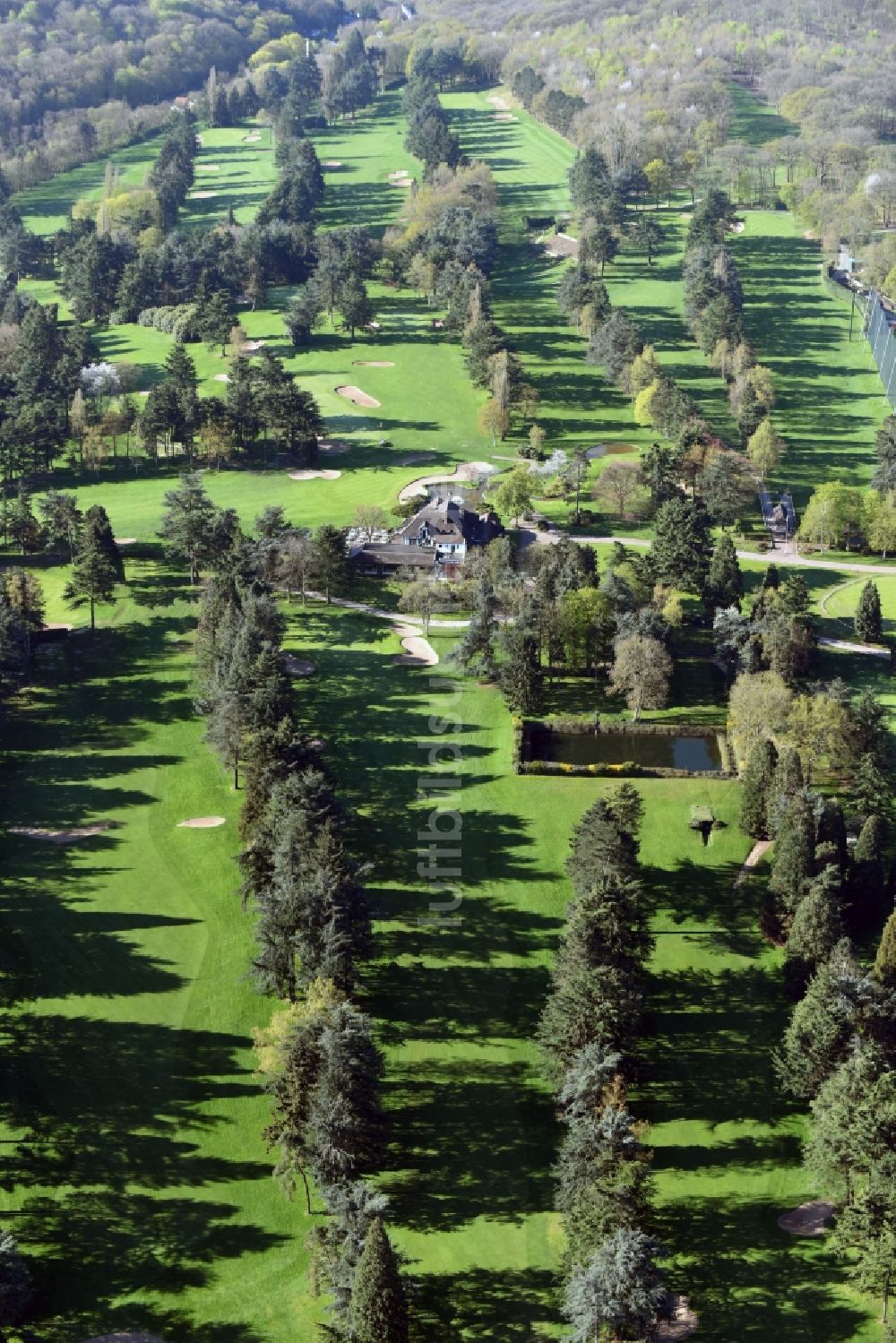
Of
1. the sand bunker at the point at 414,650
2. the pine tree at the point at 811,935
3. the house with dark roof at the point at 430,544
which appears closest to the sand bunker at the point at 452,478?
the house with dark roof at the point at 430,544

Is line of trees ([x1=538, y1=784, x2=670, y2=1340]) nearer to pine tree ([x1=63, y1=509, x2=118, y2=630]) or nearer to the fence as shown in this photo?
pine tree ([x1=63, y1=509, x2=118, y2=630])

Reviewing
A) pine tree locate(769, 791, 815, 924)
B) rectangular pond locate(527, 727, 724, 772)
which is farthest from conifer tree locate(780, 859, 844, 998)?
rectangular pond locate(527, 727, 724, 772)

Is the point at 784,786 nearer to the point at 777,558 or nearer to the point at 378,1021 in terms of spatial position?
the point at 378,1021

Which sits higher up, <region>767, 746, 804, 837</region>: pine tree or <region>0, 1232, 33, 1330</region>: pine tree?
<region>767, 746, 804, 837</region>: pine tree

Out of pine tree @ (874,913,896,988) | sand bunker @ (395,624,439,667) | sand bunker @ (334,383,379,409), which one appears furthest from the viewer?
sand bunker @ (334,383,379,409)

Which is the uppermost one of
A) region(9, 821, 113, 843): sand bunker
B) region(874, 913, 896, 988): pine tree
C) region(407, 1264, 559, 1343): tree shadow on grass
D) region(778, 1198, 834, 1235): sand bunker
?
region(9, 821, 113, 843): sand bunker

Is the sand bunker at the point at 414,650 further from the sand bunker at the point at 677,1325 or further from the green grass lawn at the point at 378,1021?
the sand bunker at the point at 677,1325

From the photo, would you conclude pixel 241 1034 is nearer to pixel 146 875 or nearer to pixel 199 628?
pixel 146 875

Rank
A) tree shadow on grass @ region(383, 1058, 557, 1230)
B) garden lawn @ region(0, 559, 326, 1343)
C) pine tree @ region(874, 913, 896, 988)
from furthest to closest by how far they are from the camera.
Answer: pine tree @ region(874, 913, 896, 988), tree shadow on grass @ region(383, 1058, 557, 1230), garden lawn @ region(0, 559, 326, 1343)
